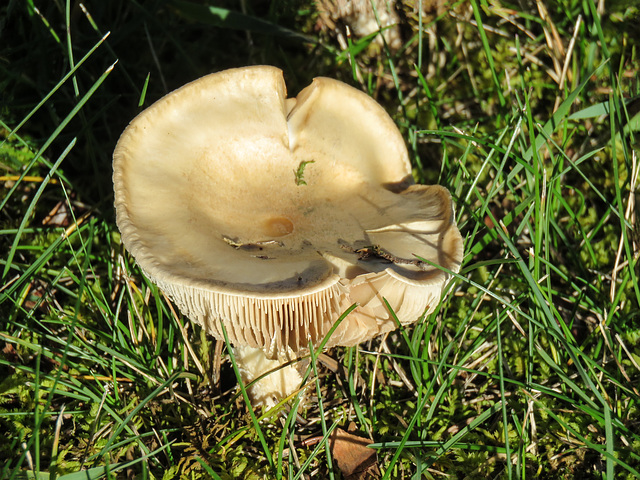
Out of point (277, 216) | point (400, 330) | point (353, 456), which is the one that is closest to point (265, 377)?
point (353, 456)

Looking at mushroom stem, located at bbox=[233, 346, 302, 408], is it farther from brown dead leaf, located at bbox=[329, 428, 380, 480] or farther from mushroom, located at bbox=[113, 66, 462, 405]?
brown dead leaf, located at bbox=[329, 428, 380, 480]

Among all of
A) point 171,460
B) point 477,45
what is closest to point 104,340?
point 171,460

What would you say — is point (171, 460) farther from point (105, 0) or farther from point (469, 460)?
point (105, 0)

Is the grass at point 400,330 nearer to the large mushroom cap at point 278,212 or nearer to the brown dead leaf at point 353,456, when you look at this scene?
the brown dead leaf at point 353,456

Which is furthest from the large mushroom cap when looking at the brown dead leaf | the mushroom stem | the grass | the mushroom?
the brown dead leaf

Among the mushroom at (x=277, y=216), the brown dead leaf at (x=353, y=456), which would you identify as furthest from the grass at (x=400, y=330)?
the mushroom at (x=277, y=216)

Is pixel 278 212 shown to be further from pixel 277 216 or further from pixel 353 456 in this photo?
pixel 353 456
